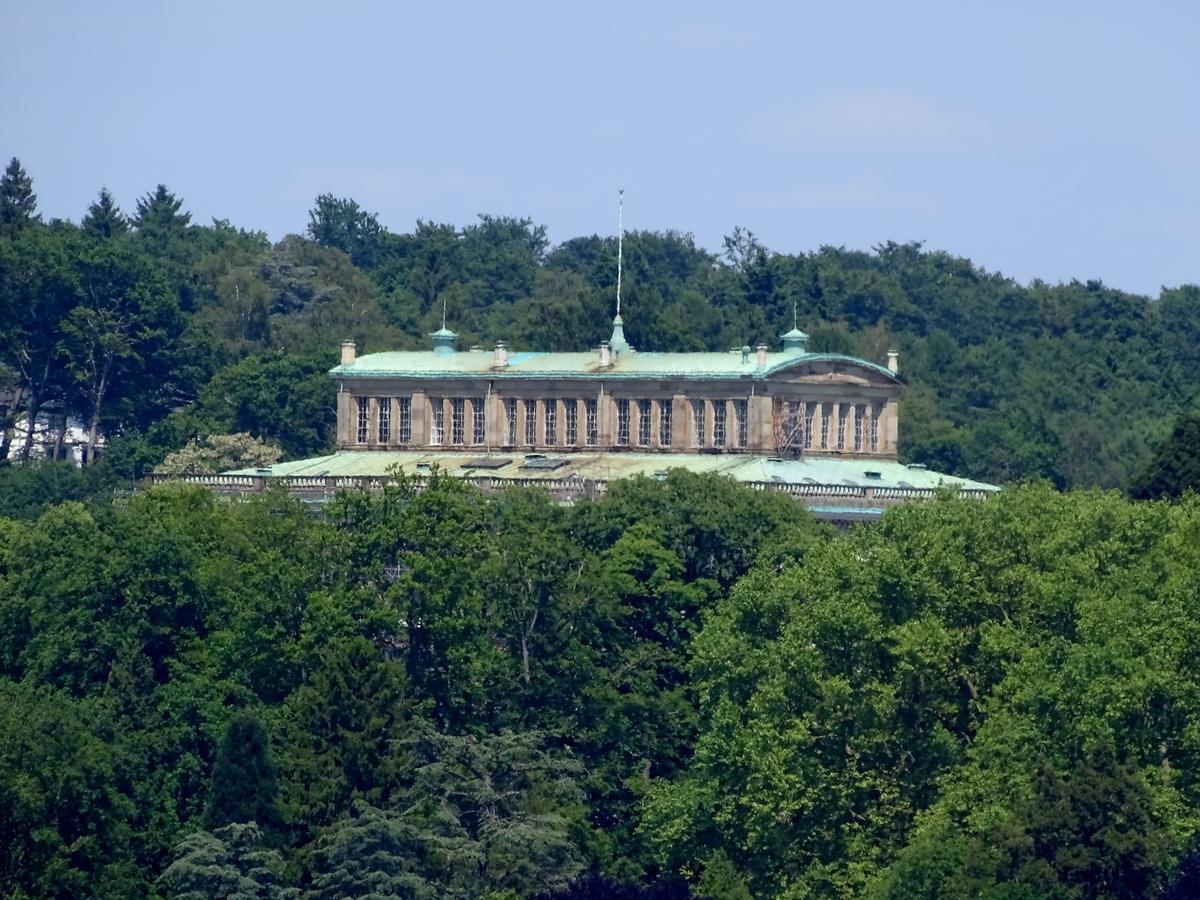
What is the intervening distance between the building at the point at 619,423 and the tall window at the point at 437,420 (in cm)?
5

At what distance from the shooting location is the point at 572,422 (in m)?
150

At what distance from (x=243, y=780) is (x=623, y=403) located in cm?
4006

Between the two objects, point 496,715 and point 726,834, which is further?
point 496,715

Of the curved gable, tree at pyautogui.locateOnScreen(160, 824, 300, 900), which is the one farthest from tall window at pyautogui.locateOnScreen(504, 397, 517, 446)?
tree at pyautogui.locateOnScreen(160, 824, 300, 900)

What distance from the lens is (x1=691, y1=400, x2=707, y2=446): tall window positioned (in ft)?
485

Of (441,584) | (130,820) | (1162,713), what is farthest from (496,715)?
(1162,713)

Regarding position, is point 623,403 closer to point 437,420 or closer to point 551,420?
point 551,420

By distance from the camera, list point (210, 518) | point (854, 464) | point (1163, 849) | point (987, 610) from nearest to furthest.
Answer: point (1163, 849), point (987, 610), point (210, 518), point (854, 464)

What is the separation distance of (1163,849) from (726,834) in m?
13.5

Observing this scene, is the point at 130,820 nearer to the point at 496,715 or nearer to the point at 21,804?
the point at 21,804

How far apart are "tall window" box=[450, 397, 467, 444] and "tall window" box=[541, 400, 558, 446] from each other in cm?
339

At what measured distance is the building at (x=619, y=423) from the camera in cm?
14412

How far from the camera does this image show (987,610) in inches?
4343

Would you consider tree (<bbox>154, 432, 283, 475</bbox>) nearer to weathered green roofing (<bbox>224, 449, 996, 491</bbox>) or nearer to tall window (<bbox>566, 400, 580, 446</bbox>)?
weathered green roofing (<bbox>224, 449, 996, 491</bbox>)
